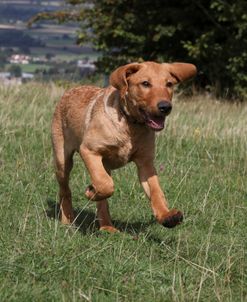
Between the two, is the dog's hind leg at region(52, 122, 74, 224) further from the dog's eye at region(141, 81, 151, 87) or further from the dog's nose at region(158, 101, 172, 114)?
the dog's nose at region(158, 101, 172, 114)

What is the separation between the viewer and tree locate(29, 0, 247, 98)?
17500mm

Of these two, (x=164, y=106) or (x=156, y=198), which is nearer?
(x=164, y=106)

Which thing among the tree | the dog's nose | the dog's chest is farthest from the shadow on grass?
the tree

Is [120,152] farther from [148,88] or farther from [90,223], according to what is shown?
[90,223]

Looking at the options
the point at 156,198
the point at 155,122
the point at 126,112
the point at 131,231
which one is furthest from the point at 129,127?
the point at 131,231

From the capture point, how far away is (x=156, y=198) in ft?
19.2

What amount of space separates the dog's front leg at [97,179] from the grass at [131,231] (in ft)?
0.90

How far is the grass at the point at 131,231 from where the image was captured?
15.3ft

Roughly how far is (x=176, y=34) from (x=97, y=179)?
552 inches

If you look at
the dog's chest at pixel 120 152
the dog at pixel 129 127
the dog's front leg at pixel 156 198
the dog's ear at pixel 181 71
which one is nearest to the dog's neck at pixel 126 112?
the dog at pixel 129 127

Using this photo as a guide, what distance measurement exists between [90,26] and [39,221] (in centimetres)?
1487

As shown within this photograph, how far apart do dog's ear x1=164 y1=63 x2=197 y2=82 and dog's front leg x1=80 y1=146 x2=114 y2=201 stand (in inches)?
33.7

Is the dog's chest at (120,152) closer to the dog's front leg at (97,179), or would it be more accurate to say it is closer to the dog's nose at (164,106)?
Result: the dog's front leg at (97,179)

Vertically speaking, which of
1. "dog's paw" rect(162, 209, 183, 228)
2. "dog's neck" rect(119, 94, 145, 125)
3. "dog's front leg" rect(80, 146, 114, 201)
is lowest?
"dog's paw" rect(162, 209, 183, 228)
